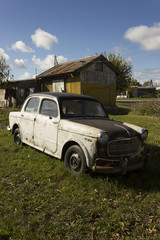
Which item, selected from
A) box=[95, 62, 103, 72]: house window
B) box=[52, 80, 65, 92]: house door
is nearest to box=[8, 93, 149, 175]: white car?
box=[52, 80, 65, 92]: house door

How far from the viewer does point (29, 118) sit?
5.66m

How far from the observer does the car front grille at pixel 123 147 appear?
3.87m

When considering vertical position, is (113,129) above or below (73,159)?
above

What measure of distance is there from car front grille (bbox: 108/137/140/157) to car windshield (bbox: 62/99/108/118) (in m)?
1.32

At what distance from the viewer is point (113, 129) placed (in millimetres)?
4012

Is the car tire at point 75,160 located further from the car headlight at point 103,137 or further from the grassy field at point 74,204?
the car headlight at point 103,137

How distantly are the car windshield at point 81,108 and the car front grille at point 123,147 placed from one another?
4.31 feet

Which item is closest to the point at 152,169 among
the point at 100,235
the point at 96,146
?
the point at 96,146

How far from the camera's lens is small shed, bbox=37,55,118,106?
17.6m

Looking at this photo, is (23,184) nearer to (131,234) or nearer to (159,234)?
(131,234)

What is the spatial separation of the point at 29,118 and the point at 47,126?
1015mm

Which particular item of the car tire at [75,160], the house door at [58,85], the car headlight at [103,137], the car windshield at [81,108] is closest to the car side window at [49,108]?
the car windshield at [81,108]

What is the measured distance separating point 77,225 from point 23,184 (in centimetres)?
159

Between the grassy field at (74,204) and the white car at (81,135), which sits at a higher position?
the white car at (81,135)
